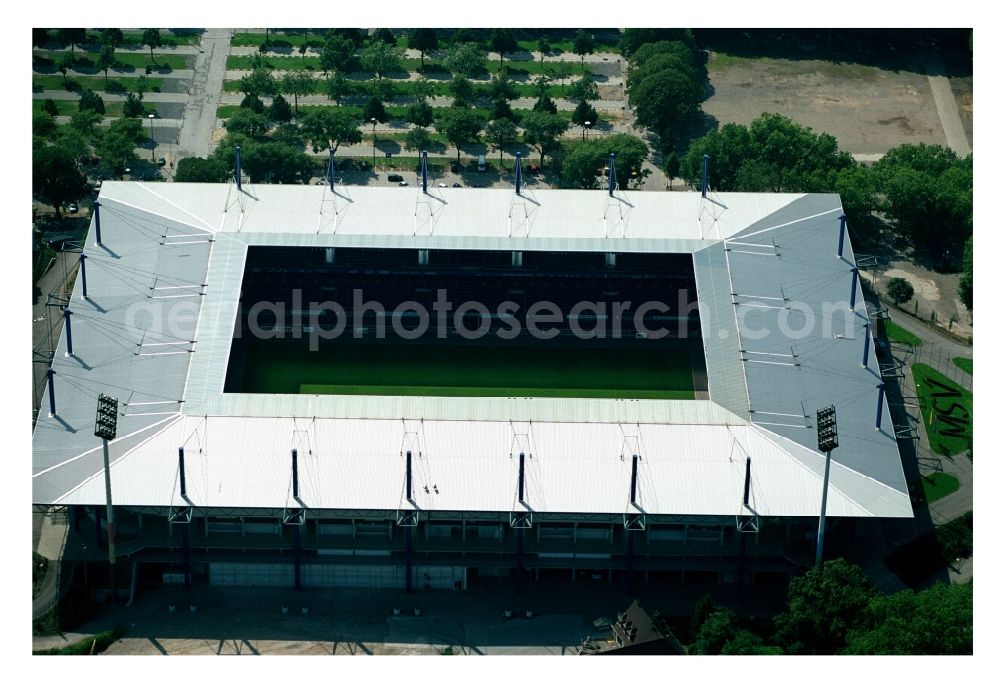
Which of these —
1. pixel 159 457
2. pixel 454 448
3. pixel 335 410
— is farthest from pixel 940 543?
pixel 159 457

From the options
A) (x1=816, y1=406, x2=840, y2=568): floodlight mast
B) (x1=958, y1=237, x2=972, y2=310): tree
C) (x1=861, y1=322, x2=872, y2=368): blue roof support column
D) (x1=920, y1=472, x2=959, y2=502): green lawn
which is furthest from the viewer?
(x1=958, y1=237, x2=972, y2=310): tree

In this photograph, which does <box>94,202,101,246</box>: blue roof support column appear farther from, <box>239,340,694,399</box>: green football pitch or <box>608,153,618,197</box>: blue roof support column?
<box>608,153,618,197</box>: blue roof support column

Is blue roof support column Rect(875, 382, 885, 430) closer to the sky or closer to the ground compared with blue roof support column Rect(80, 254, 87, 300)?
closer to the ground

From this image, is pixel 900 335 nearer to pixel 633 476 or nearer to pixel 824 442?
pixel 824 442

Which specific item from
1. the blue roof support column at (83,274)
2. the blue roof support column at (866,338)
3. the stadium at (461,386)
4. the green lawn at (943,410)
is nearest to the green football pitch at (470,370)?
the stadium at (461,386)

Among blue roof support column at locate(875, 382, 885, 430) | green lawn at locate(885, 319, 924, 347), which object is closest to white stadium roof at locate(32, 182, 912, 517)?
blue roof support column at locate(875, 382, 885, 430)

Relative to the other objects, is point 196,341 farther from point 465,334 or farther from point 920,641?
point 920,641

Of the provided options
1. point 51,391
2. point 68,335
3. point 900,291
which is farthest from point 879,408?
point 68,335
